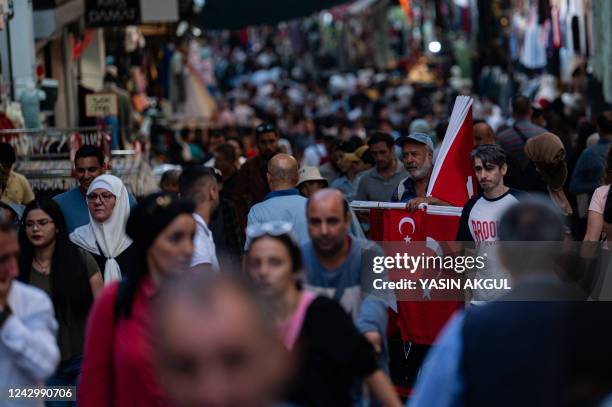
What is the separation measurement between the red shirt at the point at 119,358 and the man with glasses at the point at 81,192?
3.61 meters

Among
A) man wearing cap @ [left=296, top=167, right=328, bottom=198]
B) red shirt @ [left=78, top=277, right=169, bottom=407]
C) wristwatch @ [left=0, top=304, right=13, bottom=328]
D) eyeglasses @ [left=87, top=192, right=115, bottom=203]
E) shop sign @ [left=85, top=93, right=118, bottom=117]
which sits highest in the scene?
shop sign @ [left=85, top=93, right=118, bottom=117]

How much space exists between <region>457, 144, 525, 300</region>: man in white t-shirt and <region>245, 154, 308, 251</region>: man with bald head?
3.34ft

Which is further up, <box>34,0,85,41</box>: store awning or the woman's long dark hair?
<box>34,0,85,41</box>: store awning

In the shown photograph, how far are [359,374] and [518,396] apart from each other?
1.24 metres

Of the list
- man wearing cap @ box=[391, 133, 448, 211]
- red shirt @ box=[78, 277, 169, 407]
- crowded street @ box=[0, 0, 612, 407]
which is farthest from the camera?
Result: man wearing cap @ box=[391, 133, 448, 211]

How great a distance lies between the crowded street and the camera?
371 centimetres

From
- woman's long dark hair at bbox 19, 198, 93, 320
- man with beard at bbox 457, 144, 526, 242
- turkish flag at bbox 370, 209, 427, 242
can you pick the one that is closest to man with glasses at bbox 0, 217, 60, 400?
woman's long dark hair at bbox 19, 198, 93, 320

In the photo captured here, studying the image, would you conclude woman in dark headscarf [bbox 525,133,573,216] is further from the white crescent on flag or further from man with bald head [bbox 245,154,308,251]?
man with bald head [bbox 245,154,308,251]

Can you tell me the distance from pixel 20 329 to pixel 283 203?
10.9ft

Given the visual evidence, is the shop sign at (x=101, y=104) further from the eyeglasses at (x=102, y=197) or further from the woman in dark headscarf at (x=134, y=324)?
the woman in dark headscarf at (x=134, y=324)

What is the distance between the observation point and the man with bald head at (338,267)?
229 inches

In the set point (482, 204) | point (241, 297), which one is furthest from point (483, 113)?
point (241, 297)

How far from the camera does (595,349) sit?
12.8 ft

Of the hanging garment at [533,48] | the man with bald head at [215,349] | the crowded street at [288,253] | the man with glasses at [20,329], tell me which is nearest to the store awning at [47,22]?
the crowded street at [288,253]
